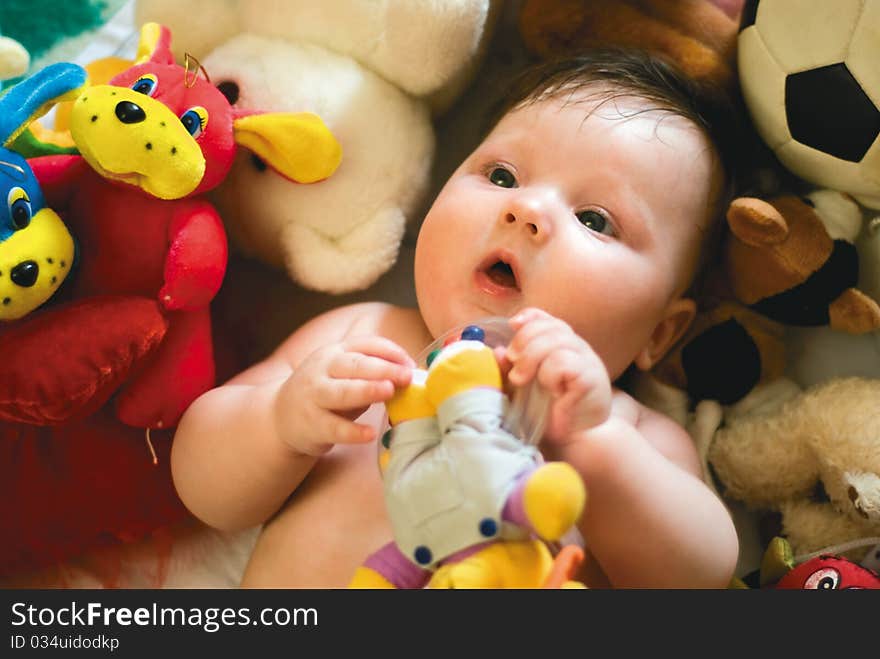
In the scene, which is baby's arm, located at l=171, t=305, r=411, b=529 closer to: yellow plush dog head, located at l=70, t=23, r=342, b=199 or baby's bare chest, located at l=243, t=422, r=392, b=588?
baby's bare chest, located at l=243, t=422, r=392, b=588

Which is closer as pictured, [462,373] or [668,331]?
[462,373]

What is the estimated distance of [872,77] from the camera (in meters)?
0.83

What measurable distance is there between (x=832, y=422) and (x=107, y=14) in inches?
42.6

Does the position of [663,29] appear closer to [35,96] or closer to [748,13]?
[748,13]

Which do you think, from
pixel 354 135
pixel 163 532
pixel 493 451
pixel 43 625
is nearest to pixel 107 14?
pixel 354 135

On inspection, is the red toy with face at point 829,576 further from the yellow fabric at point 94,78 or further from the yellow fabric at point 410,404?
the yellow fabric at point 94,78

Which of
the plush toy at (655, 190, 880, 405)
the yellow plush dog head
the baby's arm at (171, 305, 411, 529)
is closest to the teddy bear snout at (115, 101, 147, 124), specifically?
the yellow plush dog head

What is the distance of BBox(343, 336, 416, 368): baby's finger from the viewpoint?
72 cm

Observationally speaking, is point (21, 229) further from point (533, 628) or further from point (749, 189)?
point (749, 189)

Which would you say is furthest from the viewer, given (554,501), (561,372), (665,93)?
(665,93)

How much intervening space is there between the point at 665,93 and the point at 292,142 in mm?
412

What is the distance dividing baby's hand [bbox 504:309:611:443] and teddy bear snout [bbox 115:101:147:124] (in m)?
0.40

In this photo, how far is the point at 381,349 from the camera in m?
0.73

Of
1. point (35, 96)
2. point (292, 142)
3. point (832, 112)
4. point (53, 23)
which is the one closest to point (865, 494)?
point (832, 112)
